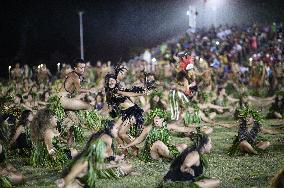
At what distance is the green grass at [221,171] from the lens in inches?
285

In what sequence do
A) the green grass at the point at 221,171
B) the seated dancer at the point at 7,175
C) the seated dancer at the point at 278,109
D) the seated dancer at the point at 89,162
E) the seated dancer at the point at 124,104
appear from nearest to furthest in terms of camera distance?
the seated dancer at the point at 89,162 → the seated dancer at the point at 7,175 → the green grass at the point at 221,171 → the seated dancer at the point at 124,104 → the seated dancer at the point at 278,109

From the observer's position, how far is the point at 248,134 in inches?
366

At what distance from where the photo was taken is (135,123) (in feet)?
30.3

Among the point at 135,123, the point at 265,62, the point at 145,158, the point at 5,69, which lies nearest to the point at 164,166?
the point at 145,158

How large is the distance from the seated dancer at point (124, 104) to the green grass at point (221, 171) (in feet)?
2.20

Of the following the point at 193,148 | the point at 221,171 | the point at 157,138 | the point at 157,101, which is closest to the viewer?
the point at 193,148

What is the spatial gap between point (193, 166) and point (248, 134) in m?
3.30

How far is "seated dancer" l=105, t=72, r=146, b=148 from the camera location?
9102 mm

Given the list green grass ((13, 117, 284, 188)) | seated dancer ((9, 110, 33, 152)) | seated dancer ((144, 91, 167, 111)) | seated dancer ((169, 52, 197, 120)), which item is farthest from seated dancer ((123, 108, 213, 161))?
seated dancer ((144, 91, 167, 111))

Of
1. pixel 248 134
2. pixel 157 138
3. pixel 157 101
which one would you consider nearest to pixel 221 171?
pixel 157 138

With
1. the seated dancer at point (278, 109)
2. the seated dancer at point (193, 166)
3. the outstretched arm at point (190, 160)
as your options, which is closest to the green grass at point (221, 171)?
the seated dancer at point (193, 166)

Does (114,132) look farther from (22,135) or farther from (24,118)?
(22,135)

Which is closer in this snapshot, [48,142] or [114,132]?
[114,132]

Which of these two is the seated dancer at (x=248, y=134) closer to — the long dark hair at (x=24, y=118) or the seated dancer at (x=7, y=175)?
the seated dancer at (x=7, y=175)
